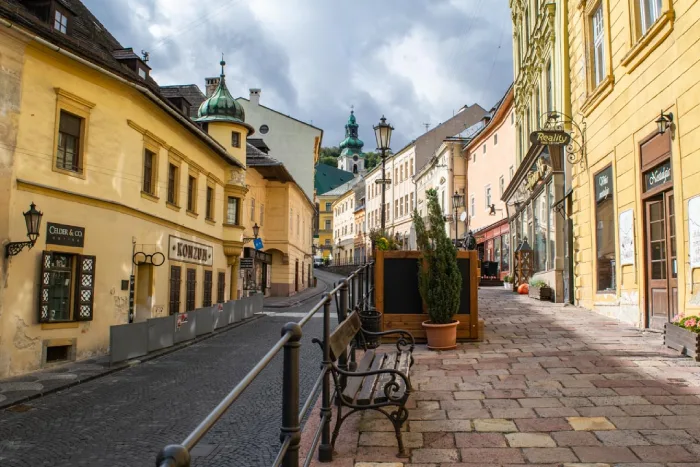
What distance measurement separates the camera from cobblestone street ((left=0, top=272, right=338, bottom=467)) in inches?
245

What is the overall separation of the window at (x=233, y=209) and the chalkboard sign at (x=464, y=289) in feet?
59.6

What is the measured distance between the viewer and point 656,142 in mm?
10016

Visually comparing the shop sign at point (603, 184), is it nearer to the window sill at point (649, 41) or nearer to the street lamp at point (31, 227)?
the window sill at point (649, 41)

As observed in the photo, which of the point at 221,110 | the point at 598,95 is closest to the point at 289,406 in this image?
the point at 598,95

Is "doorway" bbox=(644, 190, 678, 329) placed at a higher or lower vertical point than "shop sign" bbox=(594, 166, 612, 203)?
lower

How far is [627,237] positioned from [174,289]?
1390cm

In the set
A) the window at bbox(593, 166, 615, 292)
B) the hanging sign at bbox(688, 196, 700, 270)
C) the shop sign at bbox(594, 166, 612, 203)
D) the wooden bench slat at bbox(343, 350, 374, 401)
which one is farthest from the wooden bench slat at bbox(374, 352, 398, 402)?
the shop sign at bbox(594, 166, 612, 203)

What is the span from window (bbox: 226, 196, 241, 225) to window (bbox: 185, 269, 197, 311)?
4.89 m

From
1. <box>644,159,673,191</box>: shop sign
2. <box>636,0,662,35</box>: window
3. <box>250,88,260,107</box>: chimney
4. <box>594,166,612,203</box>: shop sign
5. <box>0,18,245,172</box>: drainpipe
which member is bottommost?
<box>644,159,673,191</box>: shop sign

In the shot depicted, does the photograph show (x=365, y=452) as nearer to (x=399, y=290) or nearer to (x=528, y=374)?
(x=528, y=374)

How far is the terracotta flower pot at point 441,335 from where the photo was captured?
8.85 meters

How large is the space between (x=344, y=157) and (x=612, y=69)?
118m

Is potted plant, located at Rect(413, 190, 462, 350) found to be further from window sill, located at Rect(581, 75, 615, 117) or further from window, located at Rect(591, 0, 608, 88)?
window, located at Rect(591, 0, 608, 88)

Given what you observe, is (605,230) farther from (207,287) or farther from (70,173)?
(207,287)
